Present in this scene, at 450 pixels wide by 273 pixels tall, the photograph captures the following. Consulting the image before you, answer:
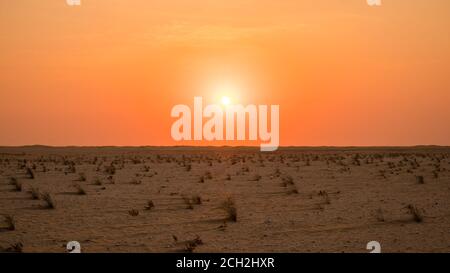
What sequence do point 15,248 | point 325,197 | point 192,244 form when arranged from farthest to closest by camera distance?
1. point 325,197
2. point 192,244
3. point 15,248

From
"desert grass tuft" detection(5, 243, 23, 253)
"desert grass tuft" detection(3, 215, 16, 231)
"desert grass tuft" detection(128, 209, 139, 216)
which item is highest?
"desert grass tuft" detection(128, 209, 139, 216)

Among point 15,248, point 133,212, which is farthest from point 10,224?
point 133,212

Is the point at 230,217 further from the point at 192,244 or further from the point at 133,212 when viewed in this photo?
the point at 192,244

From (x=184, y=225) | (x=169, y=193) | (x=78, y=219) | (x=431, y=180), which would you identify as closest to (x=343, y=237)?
(x=184, y=225)

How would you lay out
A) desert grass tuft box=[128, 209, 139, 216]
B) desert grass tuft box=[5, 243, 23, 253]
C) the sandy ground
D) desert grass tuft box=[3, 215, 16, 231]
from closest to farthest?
desert grass tuft box=[5, 243, 23, 253] < the sandy ground < desert grass tuft box=[3, 215, 16, 231] < desert grass tuft box=[128, 209, 139, 216]

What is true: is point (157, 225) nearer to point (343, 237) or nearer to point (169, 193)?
point (343, 237)

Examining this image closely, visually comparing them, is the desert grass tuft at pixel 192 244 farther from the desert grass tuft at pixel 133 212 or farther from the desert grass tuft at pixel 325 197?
the desert grass tuft at pixel 325 197

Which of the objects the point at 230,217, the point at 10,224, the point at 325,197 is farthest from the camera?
the point at 325,197

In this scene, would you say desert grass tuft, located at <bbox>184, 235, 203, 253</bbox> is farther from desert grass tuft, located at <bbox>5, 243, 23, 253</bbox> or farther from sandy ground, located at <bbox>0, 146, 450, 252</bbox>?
desert grass tuft, located at <bbox>5, 243, 23, 253</bbox>

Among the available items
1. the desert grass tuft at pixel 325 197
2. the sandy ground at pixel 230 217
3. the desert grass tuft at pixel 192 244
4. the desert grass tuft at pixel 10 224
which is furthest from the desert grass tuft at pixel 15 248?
the desert grass tuft at pixel 325 197

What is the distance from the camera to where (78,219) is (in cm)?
1548

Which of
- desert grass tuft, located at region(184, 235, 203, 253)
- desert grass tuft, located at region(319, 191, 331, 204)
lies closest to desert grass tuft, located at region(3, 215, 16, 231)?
desert grass tuft, located at region(184, 235, 203, 253)

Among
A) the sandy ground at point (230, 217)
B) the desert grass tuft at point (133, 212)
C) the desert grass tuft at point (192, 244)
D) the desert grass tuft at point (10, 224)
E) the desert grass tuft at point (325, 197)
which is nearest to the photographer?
the desert grass tuft at point (192, 244)

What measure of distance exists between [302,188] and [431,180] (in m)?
7.01
